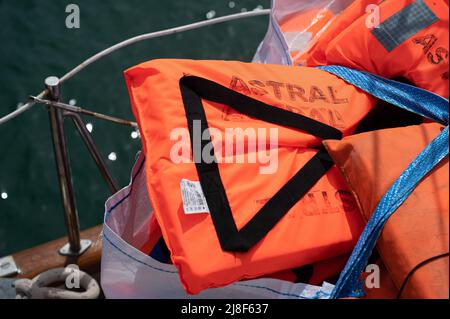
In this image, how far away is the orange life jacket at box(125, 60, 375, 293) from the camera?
130 centimetres

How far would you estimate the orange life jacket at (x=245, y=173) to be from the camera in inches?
51.0

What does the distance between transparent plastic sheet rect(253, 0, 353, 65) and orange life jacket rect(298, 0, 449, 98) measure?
0.88 ft

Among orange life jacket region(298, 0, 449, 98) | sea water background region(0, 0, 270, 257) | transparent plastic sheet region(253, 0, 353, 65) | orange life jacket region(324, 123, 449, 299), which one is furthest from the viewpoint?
sea water background region(0, 0, 270, 257)

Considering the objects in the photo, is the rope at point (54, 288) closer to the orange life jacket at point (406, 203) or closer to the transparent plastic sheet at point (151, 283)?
the transparent plastic sheet at point (151, 283)

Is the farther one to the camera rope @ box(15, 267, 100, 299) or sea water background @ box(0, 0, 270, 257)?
sea water background @ box(0, 0, 270, 257)

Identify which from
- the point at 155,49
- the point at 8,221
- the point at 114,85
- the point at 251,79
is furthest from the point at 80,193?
the point at 251,79

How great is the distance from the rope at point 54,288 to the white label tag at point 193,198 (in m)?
0.55

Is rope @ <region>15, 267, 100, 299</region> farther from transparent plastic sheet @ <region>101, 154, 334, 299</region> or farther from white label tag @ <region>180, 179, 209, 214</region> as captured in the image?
white label tag @ <region>180, 179, 209, 214</region>

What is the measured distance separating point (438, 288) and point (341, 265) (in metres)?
0.32

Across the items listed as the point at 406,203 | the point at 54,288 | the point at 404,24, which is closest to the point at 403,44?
the point at 404,24

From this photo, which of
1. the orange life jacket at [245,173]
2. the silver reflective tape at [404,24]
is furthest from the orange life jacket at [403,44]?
the orange life jacket at [245,173]

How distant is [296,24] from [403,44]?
54cm

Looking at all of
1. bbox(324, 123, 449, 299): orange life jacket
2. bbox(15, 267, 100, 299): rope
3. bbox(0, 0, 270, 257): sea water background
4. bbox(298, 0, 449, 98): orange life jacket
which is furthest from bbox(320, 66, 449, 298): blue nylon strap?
bbox(0, 0, 270, 257): sea water background

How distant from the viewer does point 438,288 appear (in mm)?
1212
